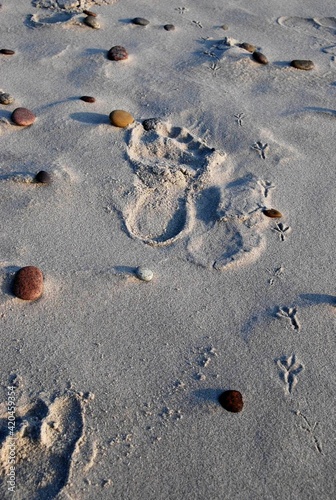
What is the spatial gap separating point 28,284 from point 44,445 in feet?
2.14

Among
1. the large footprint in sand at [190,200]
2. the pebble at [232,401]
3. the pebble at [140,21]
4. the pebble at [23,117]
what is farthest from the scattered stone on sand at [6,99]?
the pebble at [232,401]

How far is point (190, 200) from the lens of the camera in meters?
2.48

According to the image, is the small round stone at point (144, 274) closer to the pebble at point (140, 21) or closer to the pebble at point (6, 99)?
the pebble at point (6, 99)

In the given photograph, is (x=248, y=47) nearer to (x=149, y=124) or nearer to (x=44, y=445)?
(x=149, y=124)

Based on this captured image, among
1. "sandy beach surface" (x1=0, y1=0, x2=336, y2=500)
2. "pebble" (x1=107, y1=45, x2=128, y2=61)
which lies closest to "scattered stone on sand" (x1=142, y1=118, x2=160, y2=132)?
"sandy beach surface" (x1=0, y1=0, x2=336, y2=500)

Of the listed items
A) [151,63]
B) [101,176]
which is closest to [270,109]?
[151,63]

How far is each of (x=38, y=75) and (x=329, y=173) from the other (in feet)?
6.30

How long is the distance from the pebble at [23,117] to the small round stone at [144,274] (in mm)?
1198

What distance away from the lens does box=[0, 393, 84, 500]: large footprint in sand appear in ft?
5.10

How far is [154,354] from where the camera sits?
190 cm

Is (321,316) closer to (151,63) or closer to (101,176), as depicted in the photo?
(101,176)

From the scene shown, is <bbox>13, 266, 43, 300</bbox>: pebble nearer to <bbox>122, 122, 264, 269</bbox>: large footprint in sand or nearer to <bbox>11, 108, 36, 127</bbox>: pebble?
<bbox>122, 122, 264, 269</bbox>: large footprint in sand

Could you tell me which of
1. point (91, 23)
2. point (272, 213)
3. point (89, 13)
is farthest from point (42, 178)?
point (89, 13)

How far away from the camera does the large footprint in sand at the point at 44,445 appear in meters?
1.55
